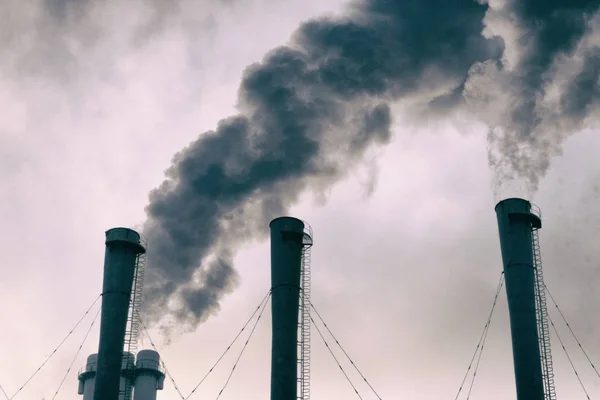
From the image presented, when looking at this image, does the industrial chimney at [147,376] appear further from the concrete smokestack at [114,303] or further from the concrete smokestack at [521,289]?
the concrete smokestack at [521,289]

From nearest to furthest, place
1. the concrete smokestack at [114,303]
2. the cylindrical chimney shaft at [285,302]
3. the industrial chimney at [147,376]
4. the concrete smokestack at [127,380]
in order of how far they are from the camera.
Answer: the cylindrical chimney shaft at [285,302] < the concrete smokestack at [114,303] < the concrete smokestack at [127,380] < the industrial chimney at [147,376]

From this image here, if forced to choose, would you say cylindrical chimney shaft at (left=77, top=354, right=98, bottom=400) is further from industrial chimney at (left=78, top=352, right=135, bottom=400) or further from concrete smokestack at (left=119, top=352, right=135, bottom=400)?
concrete smokestack at (left=119, top=352, right=135, bottom=400)

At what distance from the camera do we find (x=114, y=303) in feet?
139

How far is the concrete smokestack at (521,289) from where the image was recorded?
3878 cm

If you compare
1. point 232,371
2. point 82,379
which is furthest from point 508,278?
point 82,379

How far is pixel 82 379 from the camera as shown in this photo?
56406 mm

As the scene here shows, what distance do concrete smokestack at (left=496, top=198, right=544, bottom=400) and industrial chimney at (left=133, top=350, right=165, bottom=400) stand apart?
83.2 feet

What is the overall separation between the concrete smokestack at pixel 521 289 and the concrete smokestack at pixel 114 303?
67.1ft

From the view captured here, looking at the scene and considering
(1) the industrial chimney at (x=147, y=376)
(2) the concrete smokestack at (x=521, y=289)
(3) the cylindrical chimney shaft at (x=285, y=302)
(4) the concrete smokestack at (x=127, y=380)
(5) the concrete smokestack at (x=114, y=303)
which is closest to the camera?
(2) the concrete smokestack at (x=521, y=289)

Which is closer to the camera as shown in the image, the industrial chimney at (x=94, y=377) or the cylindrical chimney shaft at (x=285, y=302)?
the cylindrical chimney shaft at (x=285, y=302)

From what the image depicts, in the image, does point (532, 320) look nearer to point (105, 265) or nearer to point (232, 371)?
point (232, 371)

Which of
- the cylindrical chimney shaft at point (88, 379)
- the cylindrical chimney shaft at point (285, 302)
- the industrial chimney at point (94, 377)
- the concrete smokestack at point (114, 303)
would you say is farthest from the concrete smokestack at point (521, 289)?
the cylindrical chimney shaft at point (88, 379)

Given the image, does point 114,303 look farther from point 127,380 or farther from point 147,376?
point 147,376

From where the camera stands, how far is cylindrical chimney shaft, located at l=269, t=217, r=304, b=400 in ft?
131
